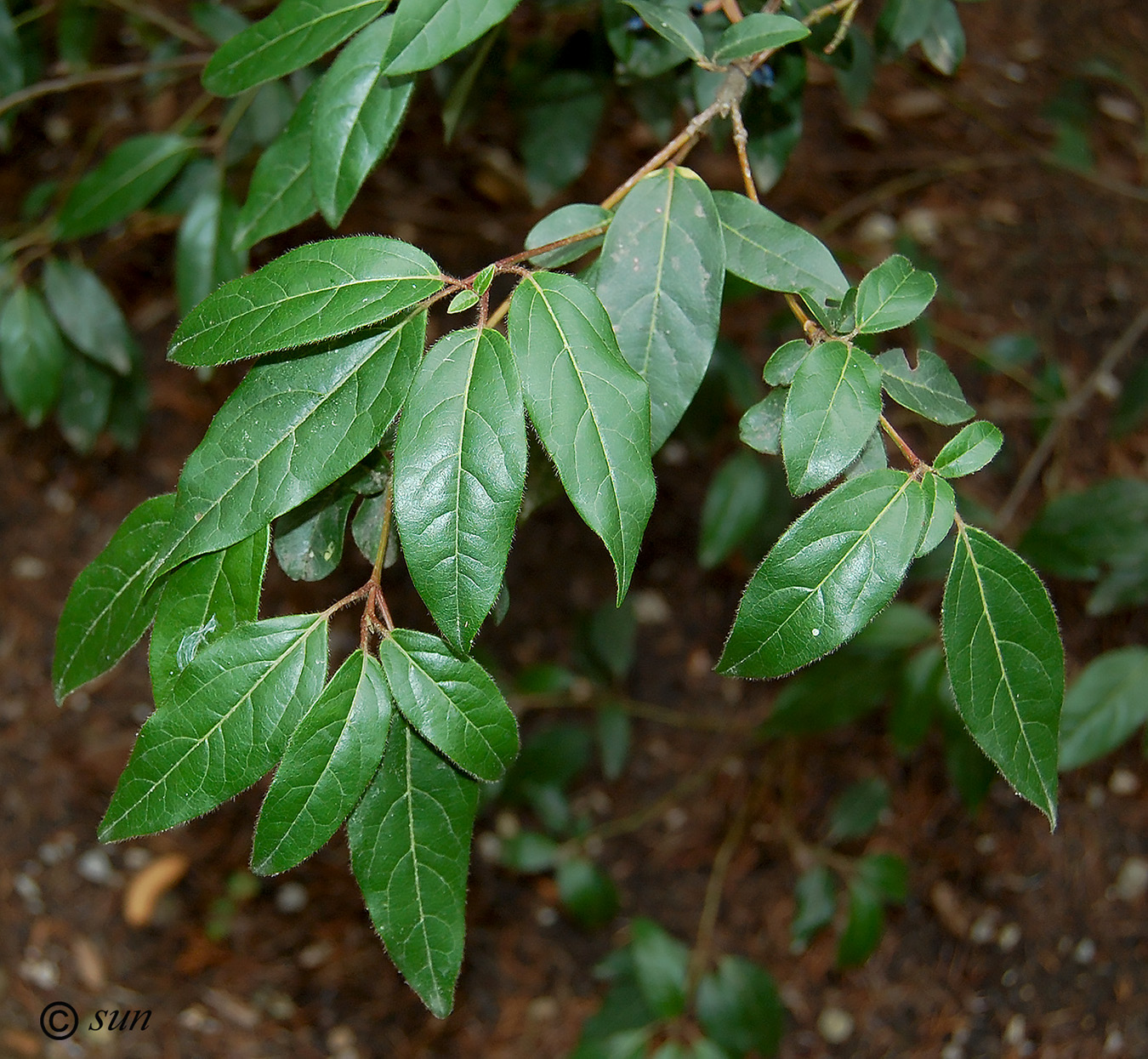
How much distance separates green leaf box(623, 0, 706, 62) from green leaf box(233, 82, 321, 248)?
1.06ft

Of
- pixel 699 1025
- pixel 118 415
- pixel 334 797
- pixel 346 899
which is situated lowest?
pixel 699 1025

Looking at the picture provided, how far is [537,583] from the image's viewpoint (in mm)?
2158

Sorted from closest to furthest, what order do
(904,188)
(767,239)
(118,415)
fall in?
1. (767,239)
2. (118,415)
3. (904,188)

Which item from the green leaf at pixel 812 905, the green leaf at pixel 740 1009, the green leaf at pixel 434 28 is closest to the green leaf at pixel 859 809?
the green leaf at pixel 812 905

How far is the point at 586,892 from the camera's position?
187 cm

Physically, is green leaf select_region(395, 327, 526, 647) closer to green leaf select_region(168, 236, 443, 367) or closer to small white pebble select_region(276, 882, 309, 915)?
green leaf select_region(168, 236, 443, 367)

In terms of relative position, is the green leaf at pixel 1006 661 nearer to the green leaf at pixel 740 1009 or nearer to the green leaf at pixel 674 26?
the green leaf at pixel 674 26

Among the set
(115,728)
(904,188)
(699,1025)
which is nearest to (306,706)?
(699,1025)

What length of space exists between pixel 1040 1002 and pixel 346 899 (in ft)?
4.97

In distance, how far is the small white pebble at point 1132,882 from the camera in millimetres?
2074

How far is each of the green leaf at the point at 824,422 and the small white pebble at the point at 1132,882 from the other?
1956mm

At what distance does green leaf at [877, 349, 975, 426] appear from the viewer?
69cm

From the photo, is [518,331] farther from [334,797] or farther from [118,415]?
[118,415]

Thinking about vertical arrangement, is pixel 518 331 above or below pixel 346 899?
above
